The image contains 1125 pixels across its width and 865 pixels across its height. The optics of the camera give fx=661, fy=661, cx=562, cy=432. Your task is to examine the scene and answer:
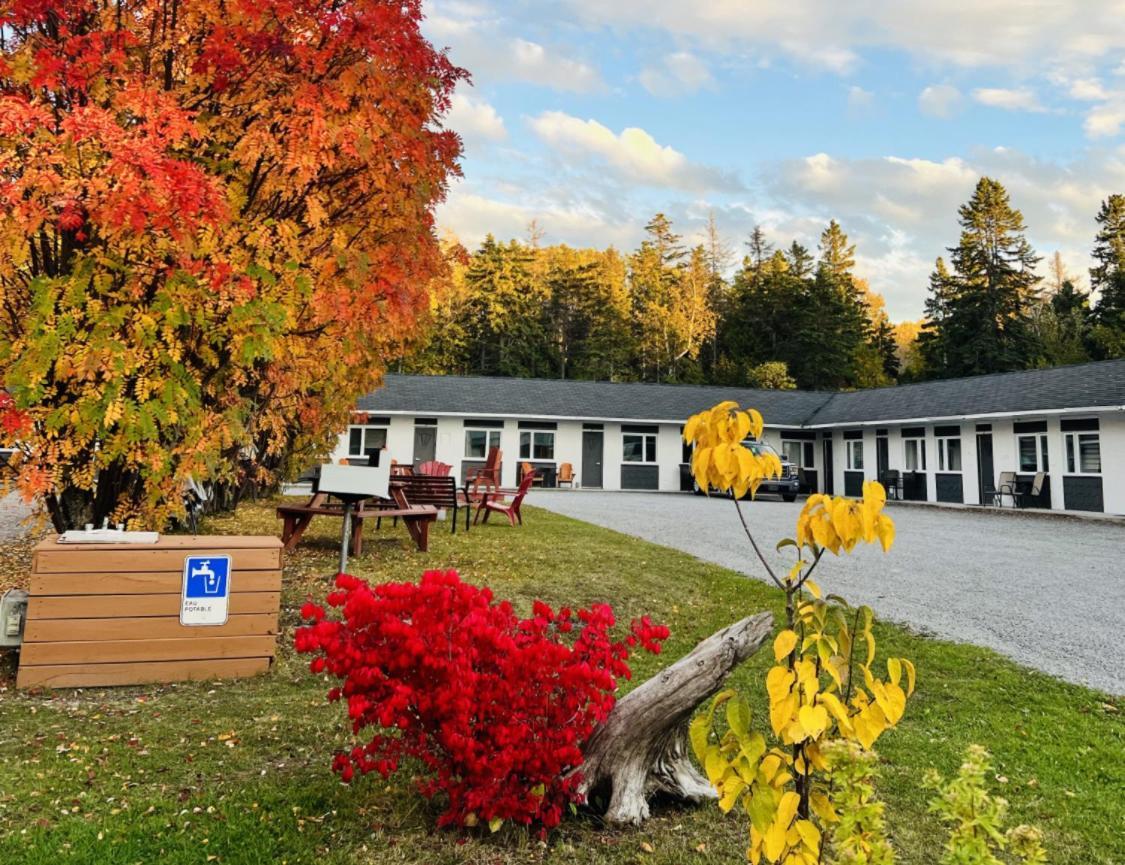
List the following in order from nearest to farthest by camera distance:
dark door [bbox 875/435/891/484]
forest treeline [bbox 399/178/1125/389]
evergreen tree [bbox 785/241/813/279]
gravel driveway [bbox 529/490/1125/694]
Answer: gravel driveway [bbox 529/490/1125/694]
dark door [bbox 875/435/891/484]
forest treeline [bbox 399/178/1125/389]
evergreen tree [bbox 785/241/813/279]

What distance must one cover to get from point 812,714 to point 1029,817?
2.09 meters

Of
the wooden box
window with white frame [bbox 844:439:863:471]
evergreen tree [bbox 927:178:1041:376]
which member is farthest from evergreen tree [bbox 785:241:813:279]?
the wooden box

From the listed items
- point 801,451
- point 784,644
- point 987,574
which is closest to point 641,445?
point 801,451

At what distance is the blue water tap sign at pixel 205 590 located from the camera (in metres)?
4.00

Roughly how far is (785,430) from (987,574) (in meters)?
19.5

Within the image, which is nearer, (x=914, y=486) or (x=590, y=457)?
(x=914, y=486)

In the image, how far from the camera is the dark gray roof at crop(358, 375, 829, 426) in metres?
26.1

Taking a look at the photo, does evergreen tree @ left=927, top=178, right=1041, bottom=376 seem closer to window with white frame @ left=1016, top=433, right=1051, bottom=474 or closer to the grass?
window with white frame @ left=1016, top=433, right=1051, bottom=474

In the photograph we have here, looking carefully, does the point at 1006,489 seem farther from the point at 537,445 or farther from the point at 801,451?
the point at 537,445

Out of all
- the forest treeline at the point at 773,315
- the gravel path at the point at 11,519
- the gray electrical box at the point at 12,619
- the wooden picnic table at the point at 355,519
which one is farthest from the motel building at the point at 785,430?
the gray electrical box at the point at 12,619

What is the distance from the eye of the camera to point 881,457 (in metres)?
24.5

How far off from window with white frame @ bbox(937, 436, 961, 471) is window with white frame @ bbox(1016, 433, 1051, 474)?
1.97 metres

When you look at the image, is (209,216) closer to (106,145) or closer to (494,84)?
(106,145)

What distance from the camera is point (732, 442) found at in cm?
181
